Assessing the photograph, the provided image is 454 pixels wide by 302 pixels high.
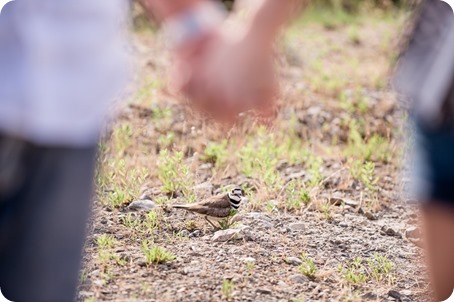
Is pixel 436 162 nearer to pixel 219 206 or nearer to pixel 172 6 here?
pixel 172 6

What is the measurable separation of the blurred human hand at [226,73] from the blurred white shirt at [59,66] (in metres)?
0.19

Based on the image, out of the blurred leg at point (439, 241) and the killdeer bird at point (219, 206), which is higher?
the blurred leg at point (439, 241)

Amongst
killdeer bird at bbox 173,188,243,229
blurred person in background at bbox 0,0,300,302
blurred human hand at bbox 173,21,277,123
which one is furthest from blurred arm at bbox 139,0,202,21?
killdeer bird at bbox 173,188,243,229

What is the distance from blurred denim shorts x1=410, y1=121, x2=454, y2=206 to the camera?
57 cm

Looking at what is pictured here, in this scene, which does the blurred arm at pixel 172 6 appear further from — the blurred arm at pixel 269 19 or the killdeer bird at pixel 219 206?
the killdeer bird at pixel 219 206

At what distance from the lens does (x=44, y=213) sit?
0.58m

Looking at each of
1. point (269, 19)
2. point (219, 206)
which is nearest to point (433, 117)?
point (269, 19)

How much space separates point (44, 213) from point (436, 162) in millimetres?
249

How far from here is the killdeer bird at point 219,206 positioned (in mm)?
1045

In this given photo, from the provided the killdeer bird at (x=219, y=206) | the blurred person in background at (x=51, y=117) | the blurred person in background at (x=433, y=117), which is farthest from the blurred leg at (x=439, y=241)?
the killdeer bird at (x=219, y=206)

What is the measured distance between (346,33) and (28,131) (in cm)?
208

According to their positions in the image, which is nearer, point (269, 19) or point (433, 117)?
point (269, 19)

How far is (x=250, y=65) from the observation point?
39 centimetres

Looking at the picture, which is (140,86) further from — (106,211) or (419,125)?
(419,125)
